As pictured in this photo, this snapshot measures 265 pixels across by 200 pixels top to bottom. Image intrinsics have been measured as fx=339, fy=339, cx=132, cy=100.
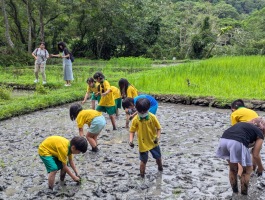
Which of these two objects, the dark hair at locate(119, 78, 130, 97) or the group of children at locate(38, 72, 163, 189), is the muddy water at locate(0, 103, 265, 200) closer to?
the group of children at locate(38, 72, 163, 189)

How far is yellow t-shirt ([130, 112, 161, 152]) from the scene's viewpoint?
478 cm

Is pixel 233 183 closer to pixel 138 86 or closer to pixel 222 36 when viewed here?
pixel 138 86

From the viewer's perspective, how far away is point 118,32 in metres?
26.6

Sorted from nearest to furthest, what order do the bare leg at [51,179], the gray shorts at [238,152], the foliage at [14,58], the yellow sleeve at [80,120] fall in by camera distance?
the gray shorts at [238,152] < the bare leg at [51,179] < the yellow sleeve at [80,120] < the foliage at [14,58]

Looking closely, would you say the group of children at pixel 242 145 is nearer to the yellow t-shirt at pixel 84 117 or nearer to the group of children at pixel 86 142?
the group of children at pixel 86 142

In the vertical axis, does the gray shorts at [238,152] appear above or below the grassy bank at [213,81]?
below

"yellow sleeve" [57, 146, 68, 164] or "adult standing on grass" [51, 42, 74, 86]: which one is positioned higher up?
"adult standing on grass" [51, 42, 74, 86]

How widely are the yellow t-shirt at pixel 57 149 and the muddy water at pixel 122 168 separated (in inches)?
19.3

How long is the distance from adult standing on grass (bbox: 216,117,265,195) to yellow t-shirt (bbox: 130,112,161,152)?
973 millimetres

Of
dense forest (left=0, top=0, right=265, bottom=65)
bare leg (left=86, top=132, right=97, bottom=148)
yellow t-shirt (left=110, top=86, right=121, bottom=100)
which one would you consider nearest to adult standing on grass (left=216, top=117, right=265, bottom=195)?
bare leg (left=86, top=132, right=97, bottom=148)

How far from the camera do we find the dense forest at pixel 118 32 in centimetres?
2494

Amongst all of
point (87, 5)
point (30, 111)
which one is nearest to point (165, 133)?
point (30, 111)

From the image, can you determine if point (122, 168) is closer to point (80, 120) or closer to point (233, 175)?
point (80, 120)

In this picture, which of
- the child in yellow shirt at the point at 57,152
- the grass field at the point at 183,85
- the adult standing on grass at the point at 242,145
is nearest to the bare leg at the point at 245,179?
the adult standing on grass at the point at 242,145
